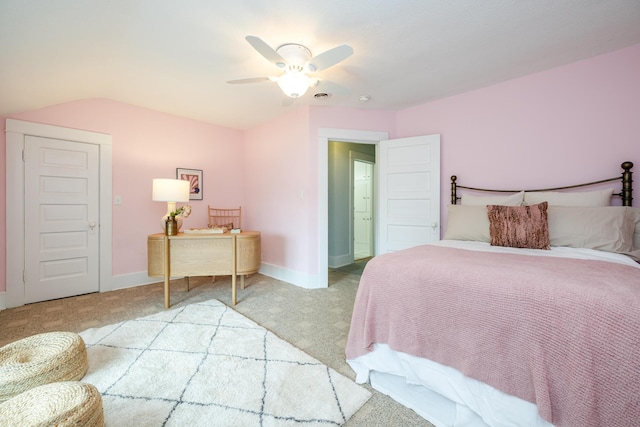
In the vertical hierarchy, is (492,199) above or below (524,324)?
above

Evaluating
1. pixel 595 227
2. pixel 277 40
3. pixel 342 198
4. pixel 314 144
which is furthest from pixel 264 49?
pixel 342 198

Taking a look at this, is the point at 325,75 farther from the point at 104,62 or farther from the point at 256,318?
the point at 256,318

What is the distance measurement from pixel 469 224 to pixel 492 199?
497mm

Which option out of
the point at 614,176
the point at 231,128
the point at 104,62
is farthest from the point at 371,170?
the point at 104,62

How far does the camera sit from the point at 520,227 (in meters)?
2.07

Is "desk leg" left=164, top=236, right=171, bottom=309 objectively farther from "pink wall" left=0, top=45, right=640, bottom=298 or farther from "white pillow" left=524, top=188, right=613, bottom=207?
"white pillow" left=524, top=188, right=613, bottom=207

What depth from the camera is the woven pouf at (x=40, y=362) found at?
1.31 meters

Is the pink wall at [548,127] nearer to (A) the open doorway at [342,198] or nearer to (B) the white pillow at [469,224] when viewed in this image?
(B) the white pillow at [469,224]

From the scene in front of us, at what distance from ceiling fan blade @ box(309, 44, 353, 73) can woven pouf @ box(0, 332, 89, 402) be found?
234cm

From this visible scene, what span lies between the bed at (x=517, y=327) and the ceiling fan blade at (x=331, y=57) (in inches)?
53.2

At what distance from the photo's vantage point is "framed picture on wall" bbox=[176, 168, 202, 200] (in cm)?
Result: 383

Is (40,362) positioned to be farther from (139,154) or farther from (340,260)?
(340,260)

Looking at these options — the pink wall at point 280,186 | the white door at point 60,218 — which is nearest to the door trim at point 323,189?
the pink wall at point 280,186

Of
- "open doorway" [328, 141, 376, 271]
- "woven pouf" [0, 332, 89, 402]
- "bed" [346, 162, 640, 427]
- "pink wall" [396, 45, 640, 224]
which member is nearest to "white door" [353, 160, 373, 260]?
"open doorway" [328, 141, 376, 271]
